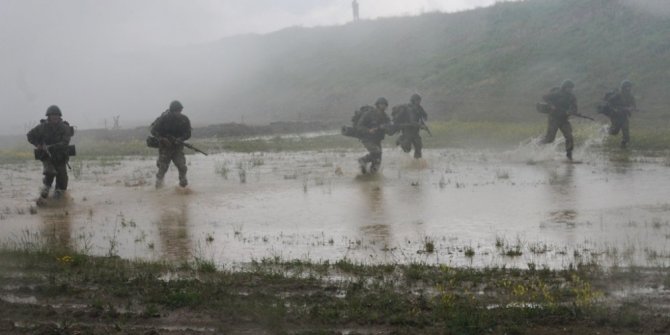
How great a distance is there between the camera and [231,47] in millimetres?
77188

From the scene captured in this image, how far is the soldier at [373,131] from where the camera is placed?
18031 mm

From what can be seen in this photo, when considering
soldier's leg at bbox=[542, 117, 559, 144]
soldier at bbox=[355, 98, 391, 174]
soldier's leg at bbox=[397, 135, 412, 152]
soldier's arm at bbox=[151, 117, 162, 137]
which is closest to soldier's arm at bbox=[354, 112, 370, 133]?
soldier at bbox=[355, 98, 391, 174]

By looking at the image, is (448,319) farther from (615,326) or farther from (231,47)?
(231,47)

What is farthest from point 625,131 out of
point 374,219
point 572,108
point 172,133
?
point 172,133

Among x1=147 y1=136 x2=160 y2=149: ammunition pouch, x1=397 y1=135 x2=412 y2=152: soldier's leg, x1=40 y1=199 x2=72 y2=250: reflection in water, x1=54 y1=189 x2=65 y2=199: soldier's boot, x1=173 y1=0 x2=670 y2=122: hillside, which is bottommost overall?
x1=40 y1=199 x2=72 y2=250: reflection in water

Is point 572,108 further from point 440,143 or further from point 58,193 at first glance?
point 58,193

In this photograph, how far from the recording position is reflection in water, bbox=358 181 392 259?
9.82m

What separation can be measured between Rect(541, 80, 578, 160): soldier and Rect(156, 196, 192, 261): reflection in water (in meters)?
9.60

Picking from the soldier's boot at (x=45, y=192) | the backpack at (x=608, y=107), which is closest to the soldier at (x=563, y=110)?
the backpack at (x=608, y=107)

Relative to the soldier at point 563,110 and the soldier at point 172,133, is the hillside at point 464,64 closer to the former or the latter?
the soldier at point 563,110

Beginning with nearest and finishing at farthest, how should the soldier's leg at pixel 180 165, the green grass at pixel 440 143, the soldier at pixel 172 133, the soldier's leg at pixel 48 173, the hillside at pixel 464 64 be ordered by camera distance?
the soldier's leg at pixel 48 173, the soldier's leg at pixel 180 165, the soldier at pixel 172 133, the green grass at pixel 440 143, the hillside at pixel 464 64

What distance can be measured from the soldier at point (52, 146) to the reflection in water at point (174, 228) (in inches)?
87.2

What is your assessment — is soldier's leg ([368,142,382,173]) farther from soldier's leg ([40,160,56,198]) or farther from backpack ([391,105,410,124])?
soldier's leg ([40,160,56,198])

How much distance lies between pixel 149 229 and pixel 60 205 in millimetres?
3738
